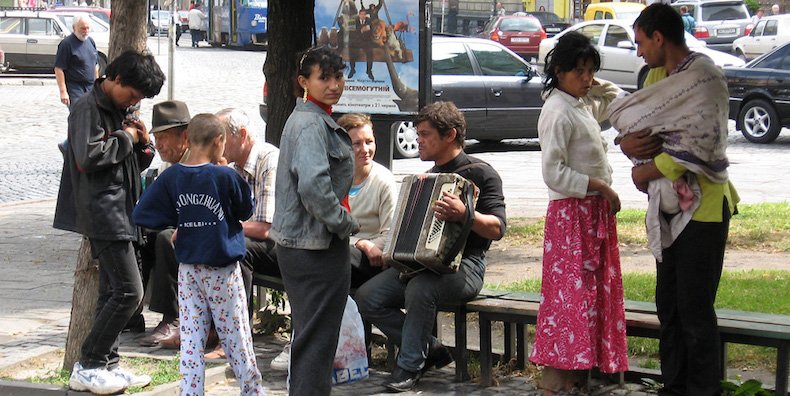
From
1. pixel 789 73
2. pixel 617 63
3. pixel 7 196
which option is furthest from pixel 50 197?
pixel 617 63

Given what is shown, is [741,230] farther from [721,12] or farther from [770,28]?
[721,12]

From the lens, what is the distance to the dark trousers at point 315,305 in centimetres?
484

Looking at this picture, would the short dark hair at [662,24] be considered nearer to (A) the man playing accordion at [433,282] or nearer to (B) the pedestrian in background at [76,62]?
(A) the man playing accordion at [433,282]

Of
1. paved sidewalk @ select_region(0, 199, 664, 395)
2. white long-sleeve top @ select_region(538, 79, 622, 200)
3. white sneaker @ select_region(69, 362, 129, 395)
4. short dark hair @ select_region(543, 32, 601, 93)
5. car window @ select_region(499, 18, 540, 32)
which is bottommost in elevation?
paved sidewalk @ select_region(0, 199, 664, 395)

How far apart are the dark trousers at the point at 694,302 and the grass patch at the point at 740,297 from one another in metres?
1.07

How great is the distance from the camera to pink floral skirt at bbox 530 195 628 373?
5379mm

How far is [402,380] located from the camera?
5875 millimetres

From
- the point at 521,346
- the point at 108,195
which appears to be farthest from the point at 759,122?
the point at 108,195

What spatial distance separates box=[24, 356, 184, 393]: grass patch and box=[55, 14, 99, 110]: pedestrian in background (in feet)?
30.9

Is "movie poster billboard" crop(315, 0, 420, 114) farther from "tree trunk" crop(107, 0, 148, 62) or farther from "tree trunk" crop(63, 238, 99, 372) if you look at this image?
"tree trunk" crop(63, 238, 99, 372)

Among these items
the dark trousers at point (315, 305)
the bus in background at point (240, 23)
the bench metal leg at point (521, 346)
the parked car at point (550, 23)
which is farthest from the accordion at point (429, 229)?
the parked car at point (550, 23)

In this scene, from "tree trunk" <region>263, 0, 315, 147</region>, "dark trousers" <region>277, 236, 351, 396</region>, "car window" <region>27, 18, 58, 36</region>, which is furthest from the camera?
"car window" <region>27, 18, 58, 36</region>

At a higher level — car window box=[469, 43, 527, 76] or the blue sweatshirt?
car window box=[469, 43, 527, 76]

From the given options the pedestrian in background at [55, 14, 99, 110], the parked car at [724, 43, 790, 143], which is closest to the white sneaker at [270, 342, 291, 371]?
the pedestrian in background at [55, 14, 99, 110]
